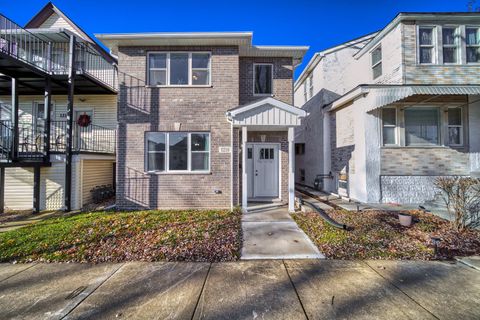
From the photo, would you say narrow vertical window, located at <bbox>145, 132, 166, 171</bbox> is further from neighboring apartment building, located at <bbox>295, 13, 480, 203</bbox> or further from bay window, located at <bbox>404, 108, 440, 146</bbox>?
bay window, located at <bbox>404, 108, 440, 146</bbox>

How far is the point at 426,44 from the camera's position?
8750 millimetres

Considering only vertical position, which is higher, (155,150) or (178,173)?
(155,150)

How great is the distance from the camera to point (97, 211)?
7914 millimetres

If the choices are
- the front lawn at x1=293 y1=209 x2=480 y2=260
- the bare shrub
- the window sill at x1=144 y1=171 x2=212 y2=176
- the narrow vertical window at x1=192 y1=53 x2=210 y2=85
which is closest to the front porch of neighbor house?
the window sill at x1=144 y1=171 x2=212 y2=176

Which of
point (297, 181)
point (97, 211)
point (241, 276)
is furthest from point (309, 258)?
point (297, 181)

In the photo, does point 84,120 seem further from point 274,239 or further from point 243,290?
point 243,290

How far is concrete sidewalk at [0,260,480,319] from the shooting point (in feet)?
9.43

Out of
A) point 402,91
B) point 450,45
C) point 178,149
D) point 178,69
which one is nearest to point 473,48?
point 450,45

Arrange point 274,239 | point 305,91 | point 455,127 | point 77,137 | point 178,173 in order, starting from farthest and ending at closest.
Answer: point 305,91
point 77,137
point 455,127
point 178,173
point 274,239

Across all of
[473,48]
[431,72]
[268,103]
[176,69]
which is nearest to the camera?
[268,103]

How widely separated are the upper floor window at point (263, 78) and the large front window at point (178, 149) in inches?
120

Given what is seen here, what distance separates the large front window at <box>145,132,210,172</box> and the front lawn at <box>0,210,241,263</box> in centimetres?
207

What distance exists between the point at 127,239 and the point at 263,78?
779 cm

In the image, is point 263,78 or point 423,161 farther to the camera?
point 263,78
